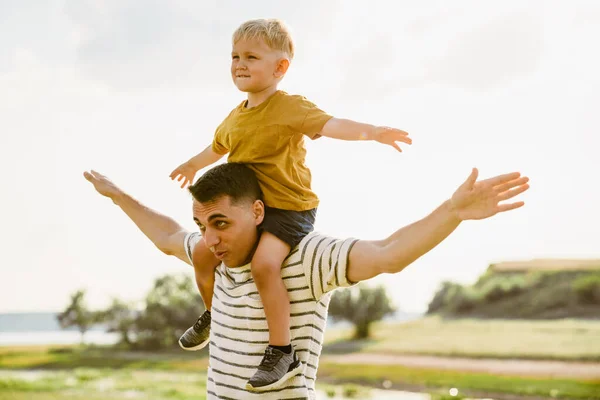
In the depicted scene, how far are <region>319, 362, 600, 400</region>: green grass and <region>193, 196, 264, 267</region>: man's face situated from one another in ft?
40.4

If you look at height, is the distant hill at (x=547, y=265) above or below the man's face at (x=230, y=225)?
above

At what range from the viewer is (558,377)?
576 inches

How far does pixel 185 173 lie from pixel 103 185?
507 mm

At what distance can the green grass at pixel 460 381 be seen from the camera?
14.3 meters

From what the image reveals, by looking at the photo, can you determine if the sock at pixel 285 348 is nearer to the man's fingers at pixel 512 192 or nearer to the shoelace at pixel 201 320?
the shoelace at pixel 201 320

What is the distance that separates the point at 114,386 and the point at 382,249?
12.6 meters

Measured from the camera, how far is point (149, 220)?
384cm

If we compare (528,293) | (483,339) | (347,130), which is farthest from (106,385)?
(347,130)

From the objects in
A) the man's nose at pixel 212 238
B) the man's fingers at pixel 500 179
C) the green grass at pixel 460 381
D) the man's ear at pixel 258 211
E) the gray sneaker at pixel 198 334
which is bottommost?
the green grass at pixel 460 381

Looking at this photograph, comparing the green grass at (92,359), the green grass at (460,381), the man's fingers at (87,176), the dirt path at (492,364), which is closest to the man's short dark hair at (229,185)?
the man's fingers at (87,176)

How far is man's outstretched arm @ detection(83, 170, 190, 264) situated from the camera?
3.72 m

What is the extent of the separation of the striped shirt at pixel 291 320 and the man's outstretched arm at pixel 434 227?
3.8 inches

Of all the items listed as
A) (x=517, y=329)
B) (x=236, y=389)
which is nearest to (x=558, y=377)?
(x=517, y=329)

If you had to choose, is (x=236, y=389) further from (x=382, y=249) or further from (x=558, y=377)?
(x=558, y=377)
